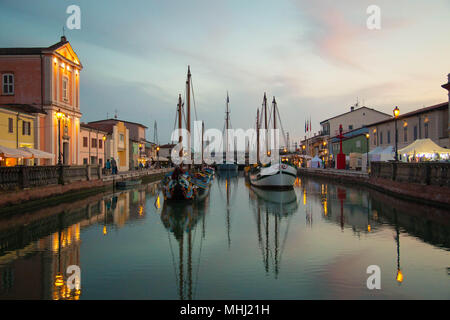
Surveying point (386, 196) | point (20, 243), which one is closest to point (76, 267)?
point (20, 243)

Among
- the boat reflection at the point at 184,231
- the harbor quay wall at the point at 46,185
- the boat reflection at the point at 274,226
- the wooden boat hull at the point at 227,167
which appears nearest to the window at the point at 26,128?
the harbor quay wall at the point at 46,185

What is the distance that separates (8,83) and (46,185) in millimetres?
20170

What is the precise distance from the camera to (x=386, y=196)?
2972cm

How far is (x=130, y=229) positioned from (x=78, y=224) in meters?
3.12

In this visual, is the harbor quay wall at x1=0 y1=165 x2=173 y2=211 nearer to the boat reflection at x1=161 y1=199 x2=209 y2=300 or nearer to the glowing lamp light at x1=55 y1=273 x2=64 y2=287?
the boat reflection at x1=161 y1=199 x2=209 y2=300

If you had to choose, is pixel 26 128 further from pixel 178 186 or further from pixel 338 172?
pixel 338 172

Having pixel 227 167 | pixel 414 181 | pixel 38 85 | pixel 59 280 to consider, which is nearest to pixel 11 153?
pixel 38 85

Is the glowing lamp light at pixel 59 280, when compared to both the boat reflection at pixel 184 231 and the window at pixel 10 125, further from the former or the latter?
the window at pixel 10 125

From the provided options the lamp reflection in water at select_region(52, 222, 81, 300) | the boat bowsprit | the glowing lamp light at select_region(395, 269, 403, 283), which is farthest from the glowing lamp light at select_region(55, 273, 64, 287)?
the boat bowsprit

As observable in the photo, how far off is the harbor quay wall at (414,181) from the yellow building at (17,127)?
3101 centimetres

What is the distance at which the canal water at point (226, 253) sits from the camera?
31.1 ft

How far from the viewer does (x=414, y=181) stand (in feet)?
80.9

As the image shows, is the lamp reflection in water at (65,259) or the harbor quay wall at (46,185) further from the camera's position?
the harbor quay wall at (46,185)

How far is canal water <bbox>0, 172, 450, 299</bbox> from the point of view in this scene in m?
9.49
